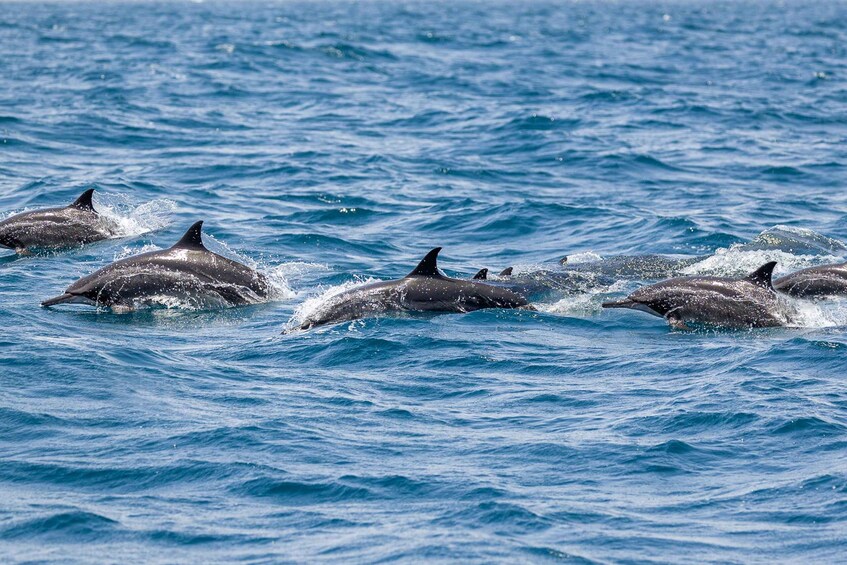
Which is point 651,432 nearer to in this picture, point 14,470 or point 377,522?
point 377,522

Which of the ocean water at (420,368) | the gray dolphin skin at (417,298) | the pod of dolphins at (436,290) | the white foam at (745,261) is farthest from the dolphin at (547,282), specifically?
the white foam at (745,261)

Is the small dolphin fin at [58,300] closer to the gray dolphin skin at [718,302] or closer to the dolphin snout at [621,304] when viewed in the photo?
the dolphin snout at [621,304]

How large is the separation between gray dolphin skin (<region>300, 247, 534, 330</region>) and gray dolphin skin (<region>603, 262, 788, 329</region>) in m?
1.65

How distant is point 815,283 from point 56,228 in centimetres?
1050

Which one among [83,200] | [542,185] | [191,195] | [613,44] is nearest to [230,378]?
[83,200]

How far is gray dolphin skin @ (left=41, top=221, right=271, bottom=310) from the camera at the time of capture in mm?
15156

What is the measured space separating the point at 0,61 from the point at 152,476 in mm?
38714

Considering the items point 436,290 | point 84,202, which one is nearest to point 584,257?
point 436,290

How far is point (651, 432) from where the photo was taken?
433 inches

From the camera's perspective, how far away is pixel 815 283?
16.0m

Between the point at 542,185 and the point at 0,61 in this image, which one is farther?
the point at 0,61

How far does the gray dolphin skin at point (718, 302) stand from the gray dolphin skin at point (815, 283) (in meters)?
0.98

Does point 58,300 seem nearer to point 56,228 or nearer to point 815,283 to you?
point 56,228

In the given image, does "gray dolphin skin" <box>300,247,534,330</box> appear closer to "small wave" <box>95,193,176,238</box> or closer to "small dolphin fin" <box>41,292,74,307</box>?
"small dolphin fin" <box>41,292,74,307</box>
